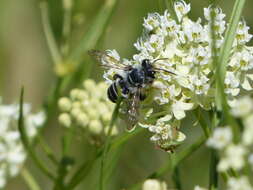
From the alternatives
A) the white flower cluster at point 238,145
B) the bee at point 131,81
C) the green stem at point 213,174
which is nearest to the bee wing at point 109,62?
the bee at point 131,81

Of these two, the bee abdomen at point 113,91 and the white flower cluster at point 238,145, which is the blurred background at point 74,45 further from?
the white flower cluster at point 238,145

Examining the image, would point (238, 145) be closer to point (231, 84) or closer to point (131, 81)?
point (231, 84)

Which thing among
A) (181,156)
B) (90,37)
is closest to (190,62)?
(181,156)

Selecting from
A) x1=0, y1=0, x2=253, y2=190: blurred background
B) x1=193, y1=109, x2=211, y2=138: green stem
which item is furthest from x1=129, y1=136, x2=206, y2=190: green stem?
x1=0, y1=0, x2=253, y2=190: blurred background

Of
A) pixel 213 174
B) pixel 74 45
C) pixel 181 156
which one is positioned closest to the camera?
pixel 213 174

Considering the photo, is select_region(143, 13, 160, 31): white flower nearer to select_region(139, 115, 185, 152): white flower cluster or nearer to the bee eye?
the bee eye

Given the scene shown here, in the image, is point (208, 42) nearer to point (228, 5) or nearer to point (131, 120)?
point (131, 120)

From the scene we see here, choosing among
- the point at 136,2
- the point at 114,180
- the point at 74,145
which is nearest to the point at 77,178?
the point at 114,180
